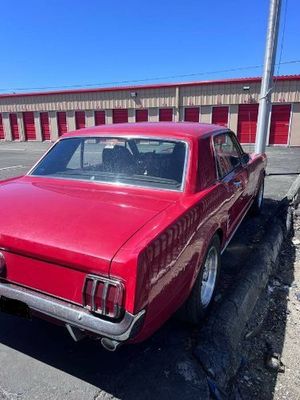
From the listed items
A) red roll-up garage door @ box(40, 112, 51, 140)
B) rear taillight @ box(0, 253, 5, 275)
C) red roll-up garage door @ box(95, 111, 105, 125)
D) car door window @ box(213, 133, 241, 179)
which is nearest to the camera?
rear taillight @ box(0, 253, 5, 275)

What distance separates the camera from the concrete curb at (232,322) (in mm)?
2486

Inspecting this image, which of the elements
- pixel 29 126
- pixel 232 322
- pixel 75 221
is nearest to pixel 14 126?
pixel 29 126

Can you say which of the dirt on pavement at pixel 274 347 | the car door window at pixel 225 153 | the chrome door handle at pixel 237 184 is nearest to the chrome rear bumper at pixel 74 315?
the dirt on pavement at pixel 274 347

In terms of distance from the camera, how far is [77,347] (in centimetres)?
278

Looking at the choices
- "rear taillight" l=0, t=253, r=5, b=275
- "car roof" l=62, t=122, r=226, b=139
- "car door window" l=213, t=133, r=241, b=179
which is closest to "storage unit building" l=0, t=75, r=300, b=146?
"car door window" l=213, t=133, r=241, b=179

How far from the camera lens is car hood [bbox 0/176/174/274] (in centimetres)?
205

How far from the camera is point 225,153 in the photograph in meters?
4.00

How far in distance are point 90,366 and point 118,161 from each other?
1803 millimetres

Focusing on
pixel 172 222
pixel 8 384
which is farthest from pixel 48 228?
pixel 8 384

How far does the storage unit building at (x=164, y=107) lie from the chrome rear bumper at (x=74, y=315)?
21.2 metres

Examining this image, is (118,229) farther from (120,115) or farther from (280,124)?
(120,115)

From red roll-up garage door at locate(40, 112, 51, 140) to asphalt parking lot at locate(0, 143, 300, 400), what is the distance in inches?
1071

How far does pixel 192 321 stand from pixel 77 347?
0.98m

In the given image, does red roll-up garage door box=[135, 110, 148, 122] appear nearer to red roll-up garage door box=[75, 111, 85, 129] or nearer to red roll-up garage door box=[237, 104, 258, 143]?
red roll-up garage door box=[75, 111, 85, 129]
